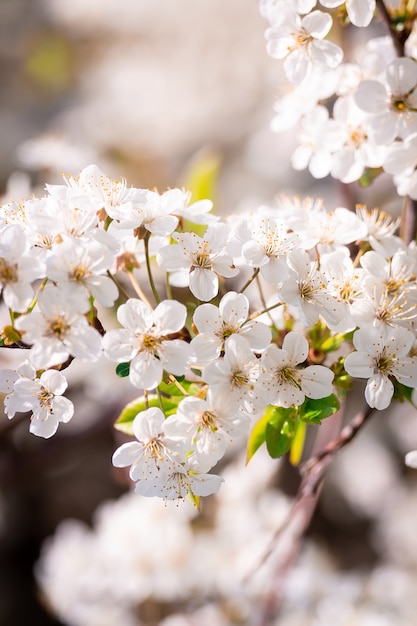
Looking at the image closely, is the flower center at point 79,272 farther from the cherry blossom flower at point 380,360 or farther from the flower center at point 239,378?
the cherry blossom flower at point 380,360

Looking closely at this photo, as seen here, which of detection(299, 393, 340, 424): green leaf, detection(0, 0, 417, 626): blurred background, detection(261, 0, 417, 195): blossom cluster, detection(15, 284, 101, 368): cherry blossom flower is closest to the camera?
detection(15, 284, 101, 368): cherry blossom flower

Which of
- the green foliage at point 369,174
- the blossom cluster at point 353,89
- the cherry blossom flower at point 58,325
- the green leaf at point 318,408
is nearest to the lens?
the cherry blossom flower at point 58,325

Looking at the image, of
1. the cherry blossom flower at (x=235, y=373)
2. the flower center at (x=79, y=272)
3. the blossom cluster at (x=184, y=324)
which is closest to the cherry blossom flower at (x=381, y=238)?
the blossom cluster at (x=184, y=324)

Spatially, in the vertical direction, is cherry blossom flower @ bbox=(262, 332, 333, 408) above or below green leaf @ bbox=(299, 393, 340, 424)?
above

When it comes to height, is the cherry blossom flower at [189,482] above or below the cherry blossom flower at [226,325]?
below

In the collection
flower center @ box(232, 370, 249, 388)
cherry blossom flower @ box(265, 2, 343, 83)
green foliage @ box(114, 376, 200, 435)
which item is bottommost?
green foliage @ box(114, 376, 200, 435)

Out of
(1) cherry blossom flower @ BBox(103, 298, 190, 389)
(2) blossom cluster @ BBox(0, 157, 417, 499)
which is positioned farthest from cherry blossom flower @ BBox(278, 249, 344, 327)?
(1) cherry blossom flower @ BBox(103, 298, 190, 389)

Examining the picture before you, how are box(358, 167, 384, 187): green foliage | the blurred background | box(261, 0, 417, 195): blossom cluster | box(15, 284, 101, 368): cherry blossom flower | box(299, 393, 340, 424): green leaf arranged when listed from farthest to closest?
the blurred background, box(358, 167, 384, 187): green foliage, box(261, 0, 417, 195): blossom cluster, box(299, 393, 340, 424): green leaf, box(15, 284, 101, 368): cherry blossom flower

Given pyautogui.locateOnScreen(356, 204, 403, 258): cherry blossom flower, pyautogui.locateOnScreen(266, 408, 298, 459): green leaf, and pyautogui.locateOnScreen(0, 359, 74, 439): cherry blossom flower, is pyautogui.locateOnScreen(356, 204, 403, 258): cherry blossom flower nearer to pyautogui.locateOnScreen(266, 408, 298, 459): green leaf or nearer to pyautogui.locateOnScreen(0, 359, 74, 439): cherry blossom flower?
pyautogui.locateOnScreen(266, 408, 298, 459): green leaf

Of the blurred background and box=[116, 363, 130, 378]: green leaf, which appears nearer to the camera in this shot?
box=[116, 363, 130, 378]: green leaf
